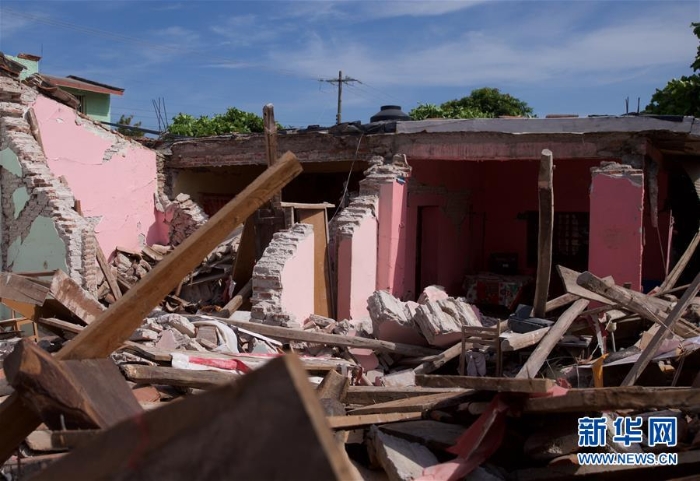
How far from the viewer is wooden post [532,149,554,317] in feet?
20.3

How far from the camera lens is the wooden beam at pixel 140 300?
2512 millimetres

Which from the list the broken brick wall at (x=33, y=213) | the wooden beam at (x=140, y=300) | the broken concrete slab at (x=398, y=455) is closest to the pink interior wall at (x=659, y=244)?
the broken brick wall at (x=33, y=213)

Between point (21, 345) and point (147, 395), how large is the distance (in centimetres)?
230

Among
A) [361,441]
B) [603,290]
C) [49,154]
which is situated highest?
[49,154]

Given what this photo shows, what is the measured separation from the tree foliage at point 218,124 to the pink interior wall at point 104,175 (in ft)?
35.1

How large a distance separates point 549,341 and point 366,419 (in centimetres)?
304

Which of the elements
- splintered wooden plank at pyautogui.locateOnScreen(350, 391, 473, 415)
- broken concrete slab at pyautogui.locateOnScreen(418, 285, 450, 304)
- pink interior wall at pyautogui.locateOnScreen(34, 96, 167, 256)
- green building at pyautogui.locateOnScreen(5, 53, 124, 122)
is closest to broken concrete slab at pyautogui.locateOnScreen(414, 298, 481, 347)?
broken concrete slab at pyautogui.locateOnScreen(418, 285, 450, 304)

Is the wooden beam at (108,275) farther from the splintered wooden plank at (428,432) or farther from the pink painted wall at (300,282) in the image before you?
the splintered wooden plank at (428,432)

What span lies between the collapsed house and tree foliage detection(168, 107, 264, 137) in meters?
8.91

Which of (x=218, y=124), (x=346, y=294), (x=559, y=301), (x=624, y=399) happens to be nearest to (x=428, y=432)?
(x=624, y=399)

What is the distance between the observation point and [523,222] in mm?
14391

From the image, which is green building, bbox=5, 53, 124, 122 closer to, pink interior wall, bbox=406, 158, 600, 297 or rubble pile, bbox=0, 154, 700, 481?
pink interior wall, bbox=406, 158, 600, 297

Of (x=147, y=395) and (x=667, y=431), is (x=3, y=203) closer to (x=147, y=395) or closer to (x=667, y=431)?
(x=147, y=395)

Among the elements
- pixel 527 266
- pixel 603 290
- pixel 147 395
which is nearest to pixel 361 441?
pixel 147 395
